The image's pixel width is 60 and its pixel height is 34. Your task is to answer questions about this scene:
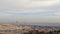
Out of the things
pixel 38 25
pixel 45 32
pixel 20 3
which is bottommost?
pixel 45 32

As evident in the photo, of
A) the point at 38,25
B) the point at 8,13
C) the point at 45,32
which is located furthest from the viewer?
the point at 45,32

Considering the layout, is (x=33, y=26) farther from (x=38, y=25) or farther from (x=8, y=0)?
(x=8, y=0)

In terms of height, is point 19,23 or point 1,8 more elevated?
point 1,8

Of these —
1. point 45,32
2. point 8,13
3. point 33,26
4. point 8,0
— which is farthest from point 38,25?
point 8,0

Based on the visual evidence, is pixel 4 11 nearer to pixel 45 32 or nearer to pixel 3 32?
pixel 3 32

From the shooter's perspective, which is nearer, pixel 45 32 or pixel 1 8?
pixel 1 8

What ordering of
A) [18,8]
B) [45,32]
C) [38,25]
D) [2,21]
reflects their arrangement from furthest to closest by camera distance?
[45,32] < [38,25] < [2,21] < [18,8]

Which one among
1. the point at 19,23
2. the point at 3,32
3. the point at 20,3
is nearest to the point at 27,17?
the point at 19,23
